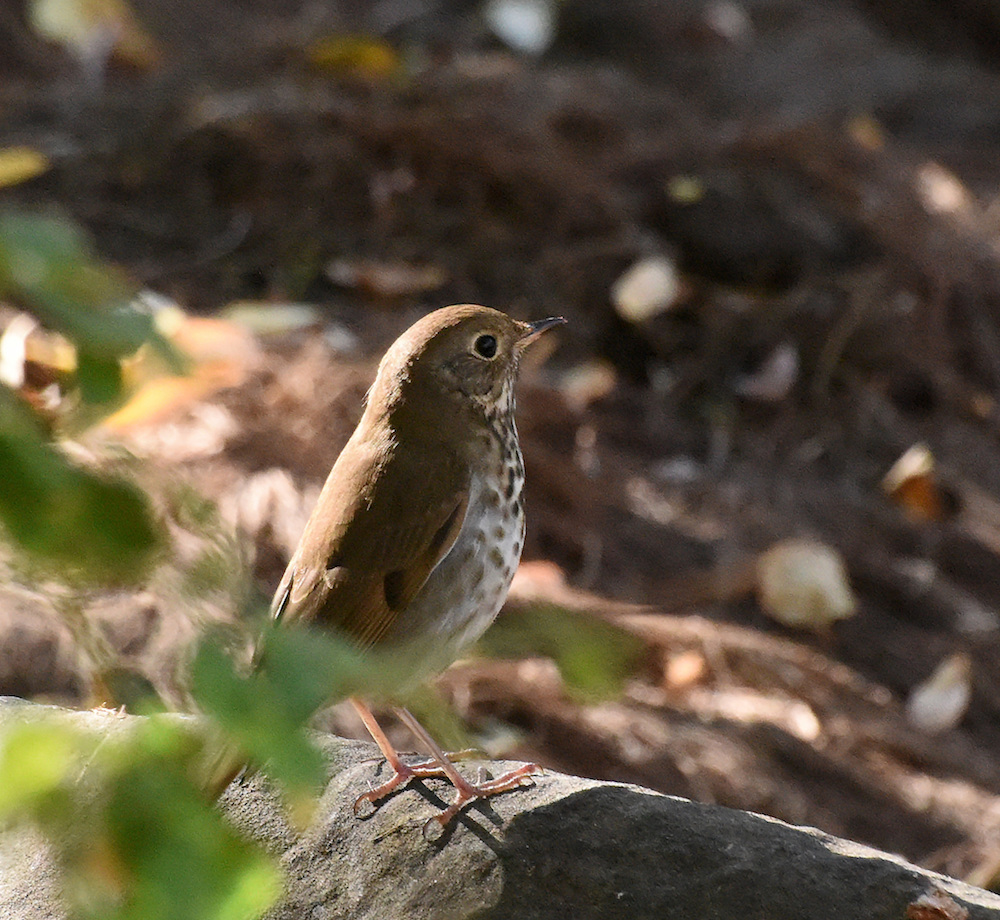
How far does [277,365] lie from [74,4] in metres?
2.96

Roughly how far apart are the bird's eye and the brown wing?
9.6 inches

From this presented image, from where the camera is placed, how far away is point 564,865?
2.12m

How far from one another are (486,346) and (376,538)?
1.65 ft

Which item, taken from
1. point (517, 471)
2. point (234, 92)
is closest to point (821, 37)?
point (234, 92)

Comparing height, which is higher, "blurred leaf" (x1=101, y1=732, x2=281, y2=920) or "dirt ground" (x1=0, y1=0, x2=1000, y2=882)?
"blurred leaf" (x1=101, y1=732, x2=281, y2=920)

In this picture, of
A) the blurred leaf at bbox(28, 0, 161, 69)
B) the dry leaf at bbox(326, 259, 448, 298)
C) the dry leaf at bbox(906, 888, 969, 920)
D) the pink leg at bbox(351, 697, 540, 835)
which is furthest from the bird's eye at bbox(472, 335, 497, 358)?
the blurred leaf at bbox(28, 0, 161, 69)

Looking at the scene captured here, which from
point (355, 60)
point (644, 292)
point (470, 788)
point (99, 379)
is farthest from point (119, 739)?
point (355, 60)

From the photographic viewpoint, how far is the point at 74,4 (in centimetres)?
666

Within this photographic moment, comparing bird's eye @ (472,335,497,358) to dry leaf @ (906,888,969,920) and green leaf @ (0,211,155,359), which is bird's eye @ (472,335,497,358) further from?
green leaf @ (0,211,155,359)

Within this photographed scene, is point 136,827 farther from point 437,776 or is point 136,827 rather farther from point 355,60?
point 355,60

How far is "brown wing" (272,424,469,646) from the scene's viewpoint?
7.64ft

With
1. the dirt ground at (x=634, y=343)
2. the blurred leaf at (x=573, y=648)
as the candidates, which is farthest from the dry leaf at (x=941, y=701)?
the blurred leaf at (x=573, y=648)

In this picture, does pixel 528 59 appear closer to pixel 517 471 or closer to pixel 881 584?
pixel 881 584

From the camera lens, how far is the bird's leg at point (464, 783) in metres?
2.30
